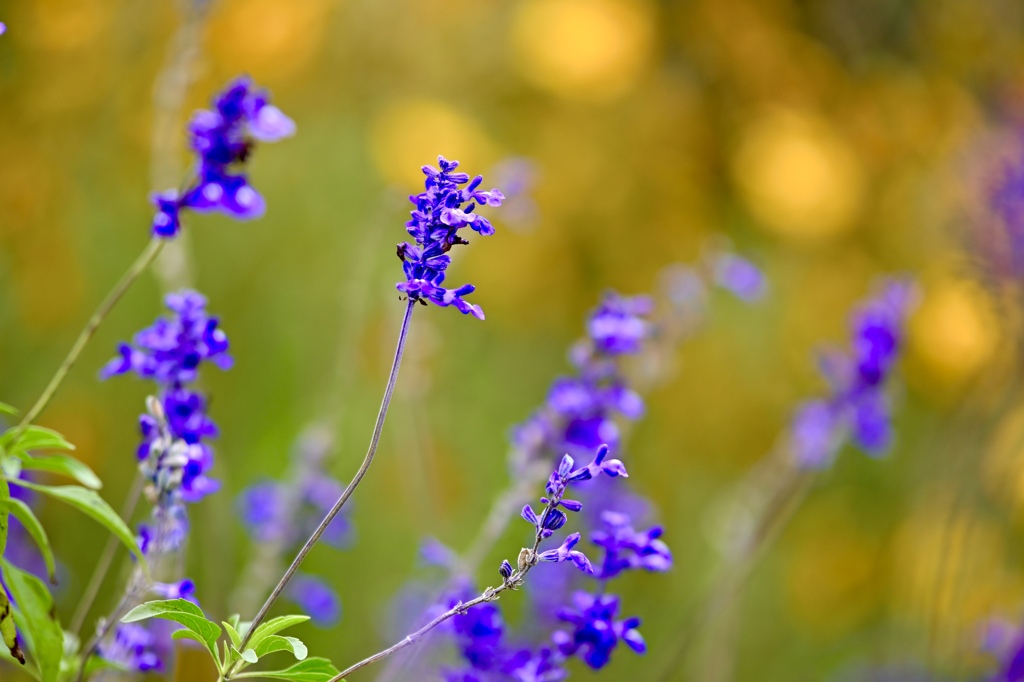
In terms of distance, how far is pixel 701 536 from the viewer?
3.73 meters

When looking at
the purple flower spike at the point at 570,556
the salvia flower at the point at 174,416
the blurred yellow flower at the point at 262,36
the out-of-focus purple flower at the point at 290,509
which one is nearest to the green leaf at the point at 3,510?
the salvia flower at the point at 174,416

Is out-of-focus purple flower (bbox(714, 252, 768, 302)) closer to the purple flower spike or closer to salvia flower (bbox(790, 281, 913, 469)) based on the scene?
salvia flower (bbox(790, 281, 913, 469))

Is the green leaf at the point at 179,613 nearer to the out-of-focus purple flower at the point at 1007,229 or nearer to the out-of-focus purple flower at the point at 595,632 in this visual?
the out-of-focus purple flower at the point at 595,632

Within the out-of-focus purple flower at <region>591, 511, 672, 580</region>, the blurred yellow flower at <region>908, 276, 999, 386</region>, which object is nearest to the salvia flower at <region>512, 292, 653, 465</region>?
the out-of-focus purple flower at <region>591, 511, 672, 580</region>

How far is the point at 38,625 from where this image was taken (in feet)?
2.89

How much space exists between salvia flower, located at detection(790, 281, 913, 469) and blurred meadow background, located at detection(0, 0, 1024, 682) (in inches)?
10.6

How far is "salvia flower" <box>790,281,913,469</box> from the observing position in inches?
73.5

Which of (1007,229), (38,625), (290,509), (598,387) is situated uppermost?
(1007,229)

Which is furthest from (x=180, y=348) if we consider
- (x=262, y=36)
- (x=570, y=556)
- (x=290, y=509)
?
(x=262, y=36)

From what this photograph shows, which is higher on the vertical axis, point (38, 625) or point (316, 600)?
point (316, 600)

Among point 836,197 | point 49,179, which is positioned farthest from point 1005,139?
point 49,179

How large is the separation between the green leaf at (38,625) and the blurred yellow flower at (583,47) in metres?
3.58

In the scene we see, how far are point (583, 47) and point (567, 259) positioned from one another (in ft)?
2.80

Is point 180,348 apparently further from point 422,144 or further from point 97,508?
point 422,144
